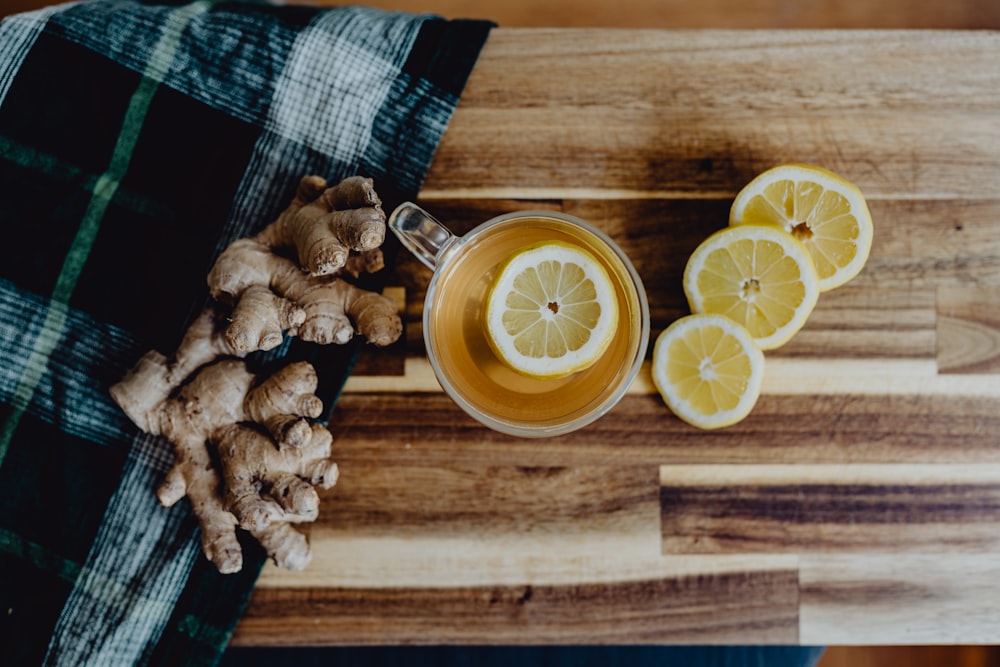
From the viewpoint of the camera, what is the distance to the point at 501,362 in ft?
3.05

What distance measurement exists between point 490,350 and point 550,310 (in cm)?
10

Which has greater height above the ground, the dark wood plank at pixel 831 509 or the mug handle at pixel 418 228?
the mug handle at pixel 418 228

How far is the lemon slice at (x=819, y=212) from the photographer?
917mm

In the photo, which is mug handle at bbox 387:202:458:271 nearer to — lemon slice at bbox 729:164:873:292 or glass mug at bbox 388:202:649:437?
glass mug at bbox 388:202:649:437

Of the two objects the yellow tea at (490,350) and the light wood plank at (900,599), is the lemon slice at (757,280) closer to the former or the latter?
the yellow tea at (490,350)

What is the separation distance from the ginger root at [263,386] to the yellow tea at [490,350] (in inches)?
3.1

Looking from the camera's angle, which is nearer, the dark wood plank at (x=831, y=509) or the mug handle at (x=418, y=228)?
the mug handle at (x=418, y=228)

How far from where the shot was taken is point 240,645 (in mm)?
987

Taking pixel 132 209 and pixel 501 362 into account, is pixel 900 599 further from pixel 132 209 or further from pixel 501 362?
pixel 132 209

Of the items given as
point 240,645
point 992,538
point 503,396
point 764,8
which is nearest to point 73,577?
point 240,645

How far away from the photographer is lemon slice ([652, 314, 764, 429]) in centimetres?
92

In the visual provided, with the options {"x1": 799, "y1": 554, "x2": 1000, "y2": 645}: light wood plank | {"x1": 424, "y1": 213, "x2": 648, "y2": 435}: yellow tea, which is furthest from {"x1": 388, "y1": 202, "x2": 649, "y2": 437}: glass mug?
{"x1": 799, "y1": 554, "x2": 1000, "y2": 645}: light wood plank

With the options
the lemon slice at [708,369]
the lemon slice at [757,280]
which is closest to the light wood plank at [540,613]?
the lemon slice at [708,369]

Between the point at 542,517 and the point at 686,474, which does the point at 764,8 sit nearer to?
the point at 686,474
